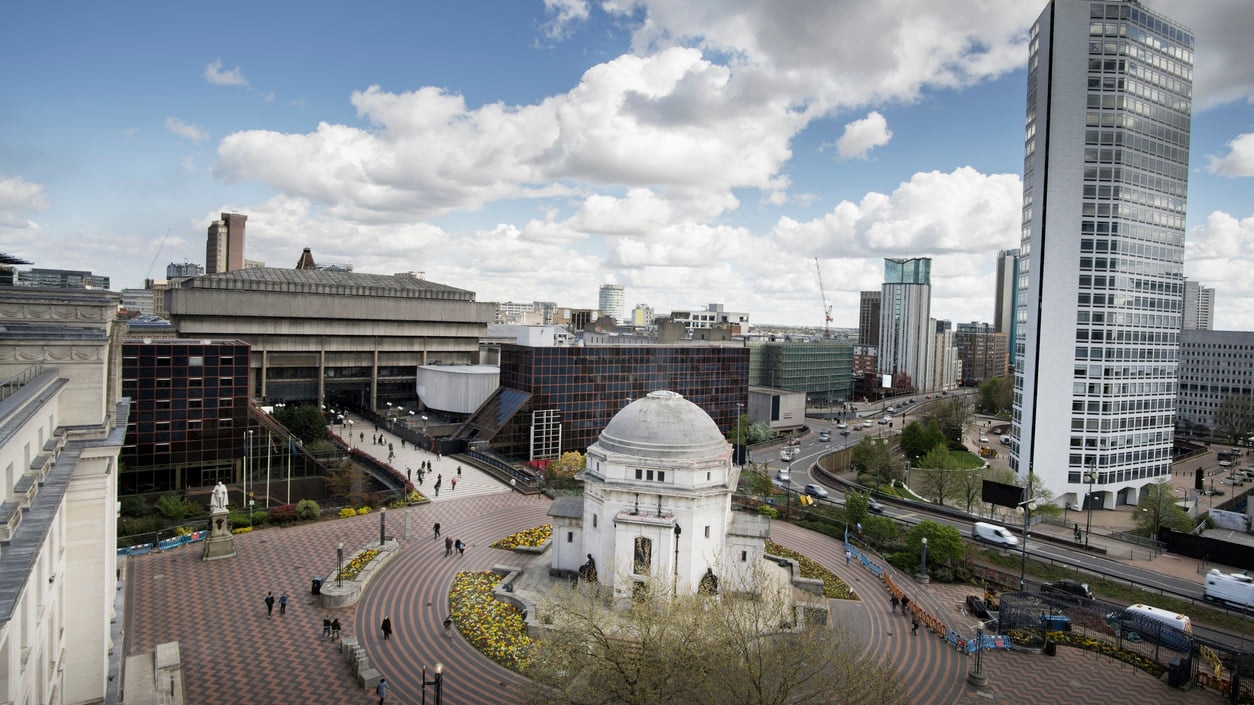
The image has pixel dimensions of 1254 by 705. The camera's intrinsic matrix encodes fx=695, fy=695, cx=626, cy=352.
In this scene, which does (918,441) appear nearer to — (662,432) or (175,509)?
(662,432)

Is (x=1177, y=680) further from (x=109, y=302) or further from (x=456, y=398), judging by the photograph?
(x=456, y=398)

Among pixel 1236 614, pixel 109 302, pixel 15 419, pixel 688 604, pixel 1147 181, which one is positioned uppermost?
pixel 1147 181

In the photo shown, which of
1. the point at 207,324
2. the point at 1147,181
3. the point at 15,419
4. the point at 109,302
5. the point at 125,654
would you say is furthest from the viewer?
the point at 207,324

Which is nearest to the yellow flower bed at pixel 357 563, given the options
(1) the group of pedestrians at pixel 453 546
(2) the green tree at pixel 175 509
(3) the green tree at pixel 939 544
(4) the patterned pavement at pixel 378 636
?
(4) the patterned pavement at pixel 378 636

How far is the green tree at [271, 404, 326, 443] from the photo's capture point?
234ft

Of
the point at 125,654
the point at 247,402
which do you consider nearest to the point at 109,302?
the point at 125,654

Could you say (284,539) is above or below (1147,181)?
below

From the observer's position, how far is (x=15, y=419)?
51.1 feet

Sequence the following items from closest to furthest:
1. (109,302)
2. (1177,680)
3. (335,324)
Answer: (109,302) < (1177,680) < (335,324)

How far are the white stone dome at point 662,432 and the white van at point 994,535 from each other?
93.5 ft

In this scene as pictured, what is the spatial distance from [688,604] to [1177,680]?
24.9m

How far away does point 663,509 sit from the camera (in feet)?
129

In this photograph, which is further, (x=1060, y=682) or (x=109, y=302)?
(x=1060, y=682)

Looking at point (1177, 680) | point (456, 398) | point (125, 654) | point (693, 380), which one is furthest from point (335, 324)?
point (1177, 680)
